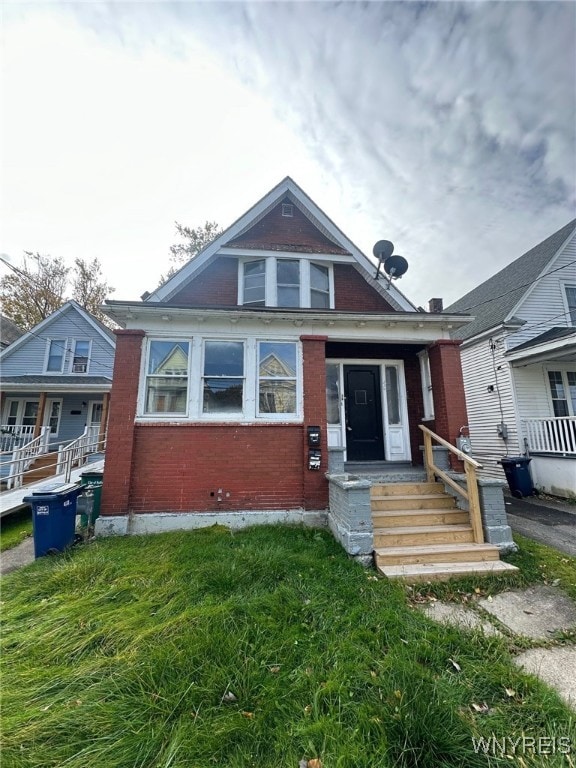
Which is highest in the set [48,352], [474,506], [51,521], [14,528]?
[48,352]

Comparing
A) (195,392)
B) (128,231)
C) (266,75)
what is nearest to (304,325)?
(195,392)

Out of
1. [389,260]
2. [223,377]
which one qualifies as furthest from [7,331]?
[389,260]

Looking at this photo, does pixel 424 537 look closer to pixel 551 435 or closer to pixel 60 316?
pixel 551 435

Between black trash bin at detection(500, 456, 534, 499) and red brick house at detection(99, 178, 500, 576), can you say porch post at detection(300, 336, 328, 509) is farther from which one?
black trash bin at detection(500, 456, 534, 499)

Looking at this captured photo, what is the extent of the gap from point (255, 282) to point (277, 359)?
256cm

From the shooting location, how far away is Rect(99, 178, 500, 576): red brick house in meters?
5.75

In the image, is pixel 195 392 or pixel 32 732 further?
pixel 195 392

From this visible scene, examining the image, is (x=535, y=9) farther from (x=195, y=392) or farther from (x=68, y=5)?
(x=195, y=392)

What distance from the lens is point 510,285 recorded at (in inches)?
484

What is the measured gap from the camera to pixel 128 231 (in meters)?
10.7

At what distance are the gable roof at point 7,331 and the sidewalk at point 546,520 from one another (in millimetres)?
25401

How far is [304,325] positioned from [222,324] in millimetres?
1706

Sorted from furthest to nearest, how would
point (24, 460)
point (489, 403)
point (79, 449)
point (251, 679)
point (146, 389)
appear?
point (79, 449)
point (489, 403)
point (24, 460)
point (146, 389)
point (251, 679)

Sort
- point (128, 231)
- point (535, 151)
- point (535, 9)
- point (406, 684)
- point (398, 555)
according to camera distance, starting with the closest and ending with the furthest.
→ point (406, 684)
point (398, 555)
point (535, 9)
point (535, 151)
point (128, 231)
